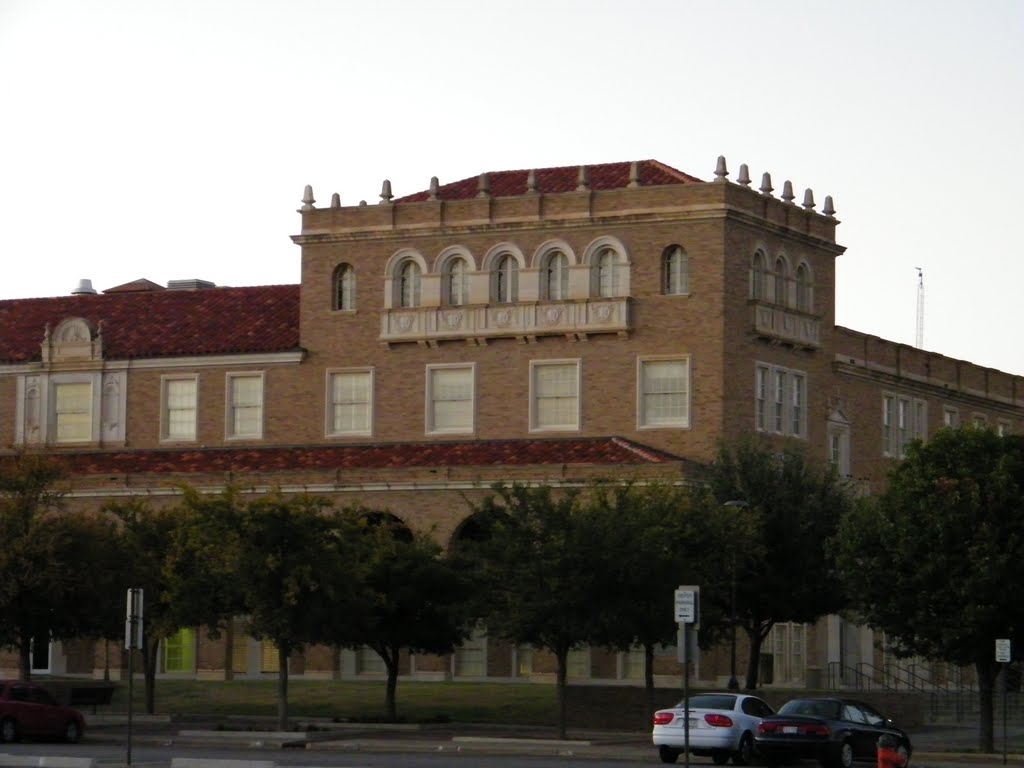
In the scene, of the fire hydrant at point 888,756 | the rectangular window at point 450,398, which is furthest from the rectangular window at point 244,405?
the fire hydrant at point 888,756

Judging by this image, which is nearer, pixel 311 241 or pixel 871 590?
pixel 871 590

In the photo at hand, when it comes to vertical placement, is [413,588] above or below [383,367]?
below

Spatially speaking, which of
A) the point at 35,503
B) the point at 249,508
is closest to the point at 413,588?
the point at 249,508

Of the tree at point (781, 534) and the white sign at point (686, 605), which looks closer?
the white sign at point (686, 605)

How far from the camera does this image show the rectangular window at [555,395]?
74000 millimetres

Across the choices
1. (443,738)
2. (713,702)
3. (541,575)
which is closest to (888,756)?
(713,702)

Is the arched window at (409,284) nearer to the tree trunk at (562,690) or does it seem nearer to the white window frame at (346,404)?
the white window frame at (346,404)

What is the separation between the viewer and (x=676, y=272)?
72875mm

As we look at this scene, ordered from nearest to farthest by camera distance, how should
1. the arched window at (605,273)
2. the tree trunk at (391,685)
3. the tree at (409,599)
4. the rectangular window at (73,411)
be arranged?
the tree trunk at (391,685) < the tree at (409,599) < the arched window at (605,273) < the rectangular window at (73,411)

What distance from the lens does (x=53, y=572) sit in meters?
58.9

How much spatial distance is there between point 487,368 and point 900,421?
57.4ft

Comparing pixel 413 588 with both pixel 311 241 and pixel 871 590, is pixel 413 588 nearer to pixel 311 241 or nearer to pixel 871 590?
pixel 871 590

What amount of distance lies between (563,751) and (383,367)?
2951 cm

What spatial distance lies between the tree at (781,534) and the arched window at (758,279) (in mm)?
8622
